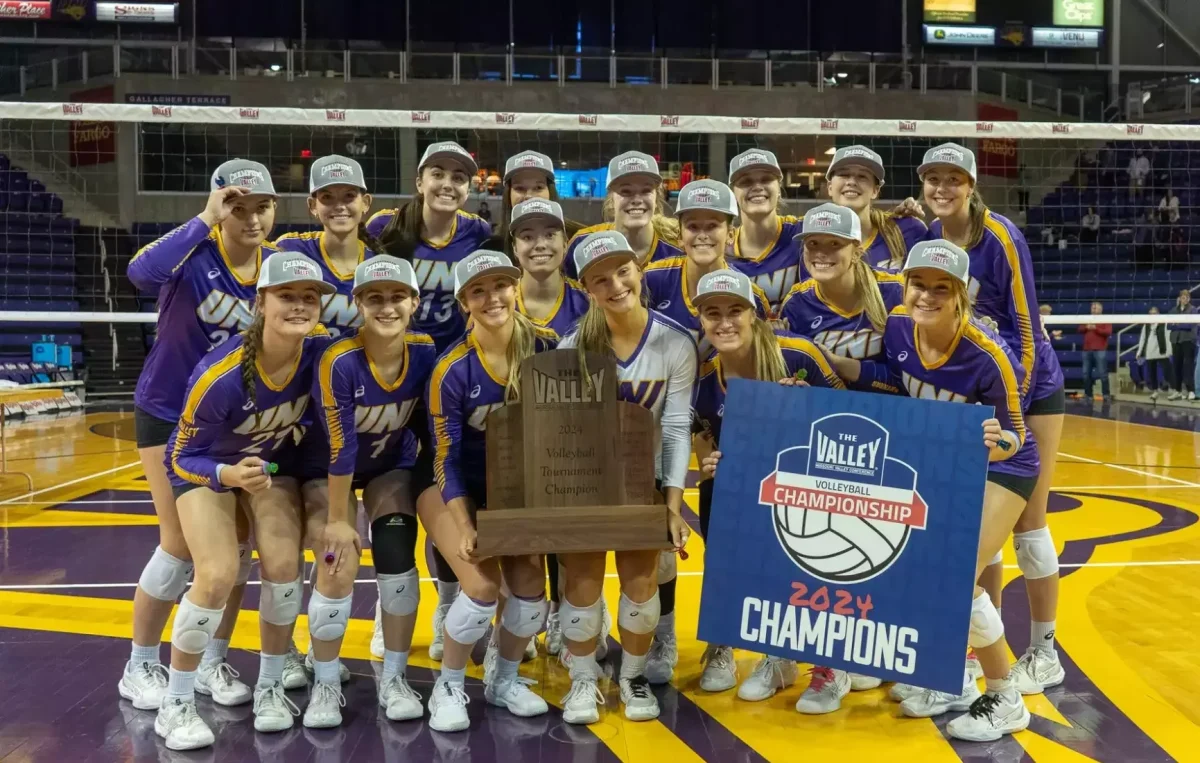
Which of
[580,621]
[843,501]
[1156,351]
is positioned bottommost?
[580,621]

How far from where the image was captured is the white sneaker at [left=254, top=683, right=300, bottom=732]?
369cm

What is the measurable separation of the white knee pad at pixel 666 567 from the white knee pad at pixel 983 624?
4.03 feet

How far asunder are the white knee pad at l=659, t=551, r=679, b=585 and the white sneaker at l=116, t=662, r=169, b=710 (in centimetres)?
199

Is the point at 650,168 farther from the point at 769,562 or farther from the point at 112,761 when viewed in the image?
the point at 112,761

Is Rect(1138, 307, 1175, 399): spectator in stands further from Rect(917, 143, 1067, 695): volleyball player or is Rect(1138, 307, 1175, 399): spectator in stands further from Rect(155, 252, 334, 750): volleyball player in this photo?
Rect(155, 252, 334, 750): volleyball player

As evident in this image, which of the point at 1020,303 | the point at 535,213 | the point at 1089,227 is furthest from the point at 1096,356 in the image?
the point at 535,213

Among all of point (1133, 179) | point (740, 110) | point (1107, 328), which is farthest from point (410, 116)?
point (1133, 179)

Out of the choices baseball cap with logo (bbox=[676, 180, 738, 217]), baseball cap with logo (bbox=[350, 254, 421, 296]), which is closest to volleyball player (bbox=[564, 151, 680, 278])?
baseball cap with logo (bbox=[676, 180, 738, 217])

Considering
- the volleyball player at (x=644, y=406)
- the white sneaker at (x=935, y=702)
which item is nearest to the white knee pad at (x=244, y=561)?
the volleyball player at (x=644, y=406)

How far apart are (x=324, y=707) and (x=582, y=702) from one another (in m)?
0.95

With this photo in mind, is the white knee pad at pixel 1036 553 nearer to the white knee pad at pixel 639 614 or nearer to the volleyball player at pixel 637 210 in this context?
the white knee pad at pixel 639 614

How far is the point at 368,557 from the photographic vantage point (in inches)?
244

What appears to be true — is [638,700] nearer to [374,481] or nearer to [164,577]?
[374,481]

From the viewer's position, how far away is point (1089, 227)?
1747 cm
